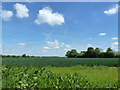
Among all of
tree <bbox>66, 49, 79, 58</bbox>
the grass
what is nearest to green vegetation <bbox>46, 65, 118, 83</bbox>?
the grass

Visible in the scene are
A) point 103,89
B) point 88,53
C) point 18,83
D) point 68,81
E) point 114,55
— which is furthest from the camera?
point 88,53

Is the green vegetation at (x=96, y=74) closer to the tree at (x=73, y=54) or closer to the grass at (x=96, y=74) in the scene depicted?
the grass at (x=96, y=74)

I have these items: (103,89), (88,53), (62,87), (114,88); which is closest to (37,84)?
(62,87)

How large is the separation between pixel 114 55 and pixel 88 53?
822 centimetres

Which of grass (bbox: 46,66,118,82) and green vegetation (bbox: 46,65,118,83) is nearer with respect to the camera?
green vegetation (bbox: 46,65,118,83)

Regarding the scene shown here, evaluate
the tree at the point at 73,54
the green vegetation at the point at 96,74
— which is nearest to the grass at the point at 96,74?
the green vegetation at the point at 96,74

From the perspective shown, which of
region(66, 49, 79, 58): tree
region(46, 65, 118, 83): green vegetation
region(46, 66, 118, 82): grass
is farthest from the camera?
region(66, 49, 79, 58): tree

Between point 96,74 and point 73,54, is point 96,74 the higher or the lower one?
the lower one

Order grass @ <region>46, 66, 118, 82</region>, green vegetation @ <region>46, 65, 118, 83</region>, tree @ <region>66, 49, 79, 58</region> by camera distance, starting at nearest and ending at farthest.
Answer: green vegetation @ <region>46, 65, 118, 83</region>, grass @ <region>46, 66, 118, 82</region>, tree @ <region>66, 49, 79, 58</region>

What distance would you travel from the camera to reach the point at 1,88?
2.25 m

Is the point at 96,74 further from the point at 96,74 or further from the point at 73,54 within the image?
the point at 73,54

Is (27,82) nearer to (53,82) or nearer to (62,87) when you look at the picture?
(53,82)

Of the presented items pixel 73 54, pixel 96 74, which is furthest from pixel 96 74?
pixel 73 54

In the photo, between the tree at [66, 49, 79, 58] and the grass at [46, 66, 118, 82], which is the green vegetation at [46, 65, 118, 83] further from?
the tree at [66, 49, 79, 58]
